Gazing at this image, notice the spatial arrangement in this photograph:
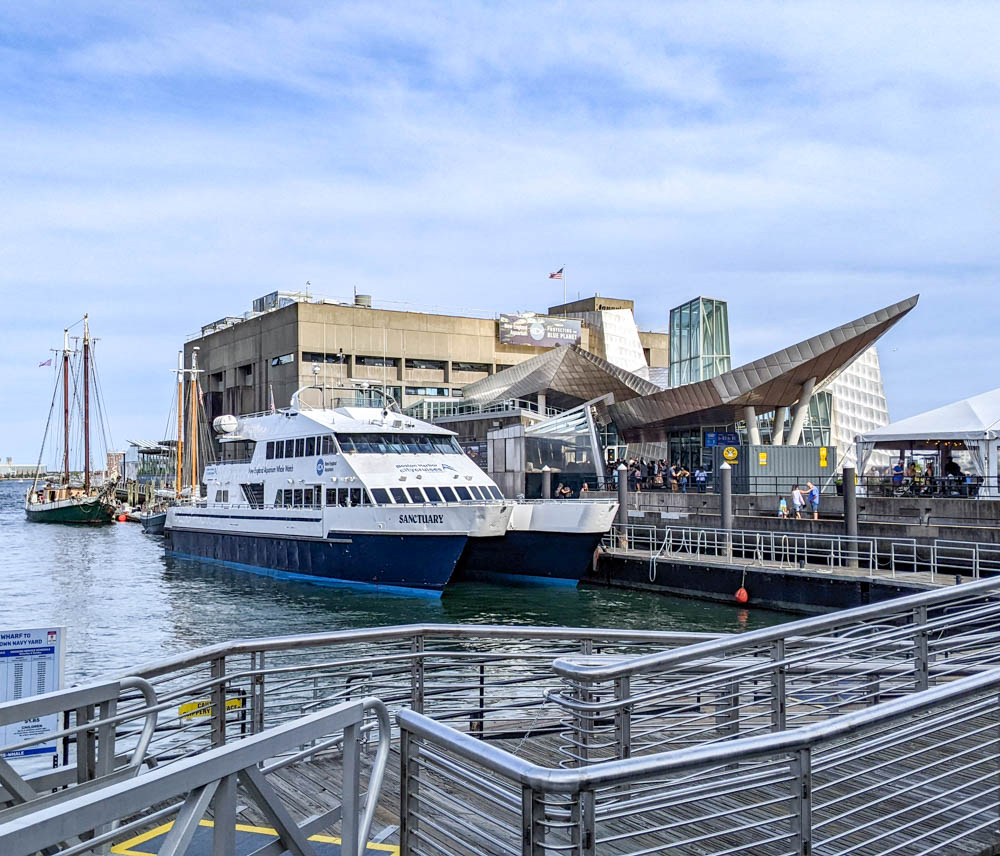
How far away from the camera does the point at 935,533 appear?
23531 mm

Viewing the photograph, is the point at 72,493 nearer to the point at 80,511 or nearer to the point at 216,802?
the point at 80,511

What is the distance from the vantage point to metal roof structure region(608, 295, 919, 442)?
39.2 m

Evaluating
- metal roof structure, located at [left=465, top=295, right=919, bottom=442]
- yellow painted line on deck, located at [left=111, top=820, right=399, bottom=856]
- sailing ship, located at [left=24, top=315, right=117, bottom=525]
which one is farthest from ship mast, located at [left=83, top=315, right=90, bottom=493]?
yellow painted line on deck, located at [left=111, top=820, right=399, bottom=856]

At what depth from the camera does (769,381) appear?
41.1 meters

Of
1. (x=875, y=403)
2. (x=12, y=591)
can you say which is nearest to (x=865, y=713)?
(x=12, y=591)

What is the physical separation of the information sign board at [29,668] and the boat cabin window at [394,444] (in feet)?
75.5

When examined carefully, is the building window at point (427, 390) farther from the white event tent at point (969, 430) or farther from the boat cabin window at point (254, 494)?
the white event tent at point (969, 430)

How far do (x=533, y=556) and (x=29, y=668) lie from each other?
76.4 ft

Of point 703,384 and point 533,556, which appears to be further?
point 703,384

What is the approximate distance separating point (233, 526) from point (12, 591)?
7.80m

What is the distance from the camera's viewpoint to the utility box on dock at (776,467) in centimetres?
3419

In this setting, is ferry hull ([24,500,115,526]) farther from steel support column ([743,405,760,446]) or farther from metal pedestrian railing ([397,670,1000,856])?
metal pedestrian railing ([397,670,1000,856])

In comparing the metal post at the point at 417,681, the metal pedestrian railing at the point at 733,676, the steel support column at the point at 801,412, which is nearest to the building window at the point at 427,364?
the steel support column at the point at 801,412

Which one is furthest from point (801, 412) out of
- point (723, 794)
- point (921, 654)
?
point (723, 794)
